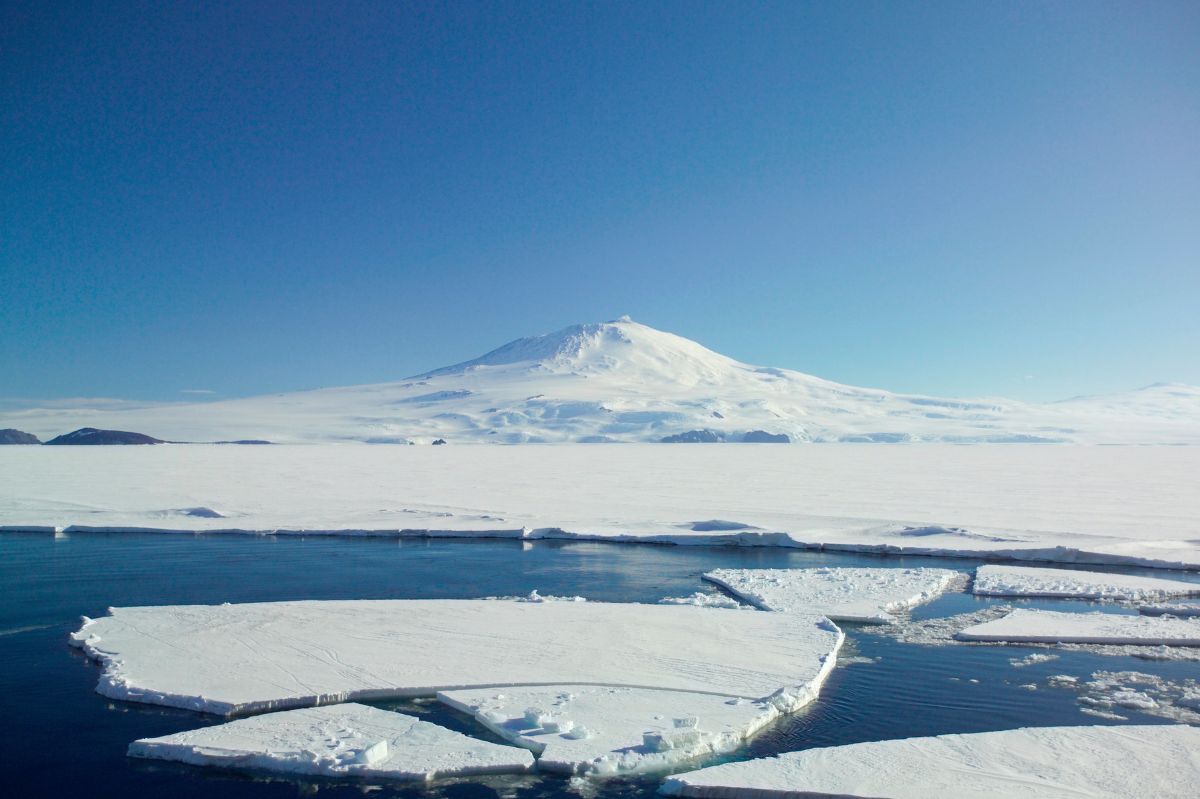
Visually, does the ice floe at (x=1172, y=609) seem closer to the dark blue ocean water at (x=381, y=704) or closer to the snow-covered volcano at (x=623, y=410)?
the dark blue ocean water at (x=381, y=704)

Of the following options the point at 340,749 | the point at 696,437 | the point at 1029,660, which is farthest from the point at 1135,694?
the point at 696,437

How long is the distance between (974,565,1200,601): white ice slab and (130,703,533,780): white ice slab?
8.40 meters

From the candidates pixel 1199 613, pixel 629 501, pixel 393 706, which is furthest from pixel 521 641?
pixel 629 501

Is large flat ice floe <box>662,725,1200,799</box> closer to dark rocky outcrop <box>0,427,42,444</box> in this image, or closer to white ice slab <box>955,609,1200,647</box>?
white ice slab <box>955,609,1200,647</box>

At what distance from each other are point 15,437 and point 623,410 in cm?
6116

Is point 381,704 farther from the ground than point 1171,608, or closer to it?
closer to it

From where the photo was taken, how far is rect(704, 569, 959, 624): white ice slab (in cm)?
1039

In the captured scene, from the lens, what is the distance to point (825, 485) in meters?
25.2

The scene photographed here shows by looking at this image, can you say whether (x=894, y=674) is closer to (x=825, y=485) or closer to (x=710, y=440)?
(x=825, y=485)

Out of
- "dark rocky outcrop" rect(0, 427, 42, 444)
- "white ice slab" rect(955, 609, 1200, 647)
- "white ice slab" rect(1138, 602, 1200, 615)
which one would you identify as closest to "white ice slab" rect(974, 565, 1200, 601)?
"white ice slab" rect(1138, 602, 1200, 615)

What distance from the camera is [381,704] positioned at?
6949 millimetres

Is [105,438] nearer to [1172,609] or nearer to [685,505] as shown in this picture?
[685,505]

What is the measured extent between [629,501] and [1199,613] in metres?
12.9

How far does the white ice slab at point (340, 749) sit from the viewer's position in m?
5.70
